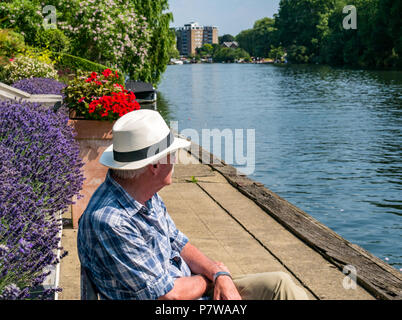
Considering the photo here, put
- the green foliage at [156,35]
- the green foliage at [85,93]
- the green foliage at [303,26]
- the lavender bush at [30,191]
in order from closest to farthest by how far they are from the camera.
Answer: the lavender bush at [30,191]
the green foliage at [85,93]
the green foliage at [156,35]
the green foliage at [303,26]

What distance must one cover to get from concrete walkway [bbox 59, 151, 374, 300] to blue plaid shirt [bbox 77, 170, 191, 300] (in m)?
1.98

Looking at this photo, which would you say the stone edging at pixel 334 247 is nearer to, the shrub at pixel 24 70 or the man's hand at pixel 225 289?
the man's hand at pixel 225 289

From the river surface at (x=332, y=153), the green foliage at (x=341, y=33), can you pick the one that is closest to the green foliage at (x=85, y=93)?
the river surface at (x=332, y=153)

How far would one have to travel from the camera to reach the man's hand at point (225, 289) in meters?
3.05

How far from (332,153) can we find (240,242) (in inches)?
491

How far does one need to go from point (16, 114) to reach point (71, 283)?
1.41 m

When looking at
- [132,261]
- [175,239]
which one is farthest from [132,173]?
[175,239]

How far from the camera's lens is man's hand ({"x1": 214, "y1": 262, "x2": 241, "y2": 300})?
305 centimetres

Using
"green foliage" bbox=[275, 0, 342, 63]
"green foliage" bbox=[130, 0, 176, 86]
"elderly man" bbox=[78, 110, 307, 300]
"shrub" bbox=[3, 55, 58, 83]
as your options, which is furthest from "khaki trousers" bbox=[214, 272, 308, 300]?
"green foliage" bbox=[275, 0, 342, 63]

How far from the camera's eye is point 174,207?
24.9 feet

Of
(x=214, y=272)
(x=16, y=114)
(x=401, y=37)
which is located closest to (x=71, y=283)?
(x=16, y=114)

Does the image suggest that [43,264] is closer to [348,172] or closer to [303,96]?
[348,172]

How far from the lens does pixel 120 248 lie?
265cm

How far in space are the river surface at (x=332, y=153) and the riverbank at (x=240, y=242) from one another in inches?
99.7
